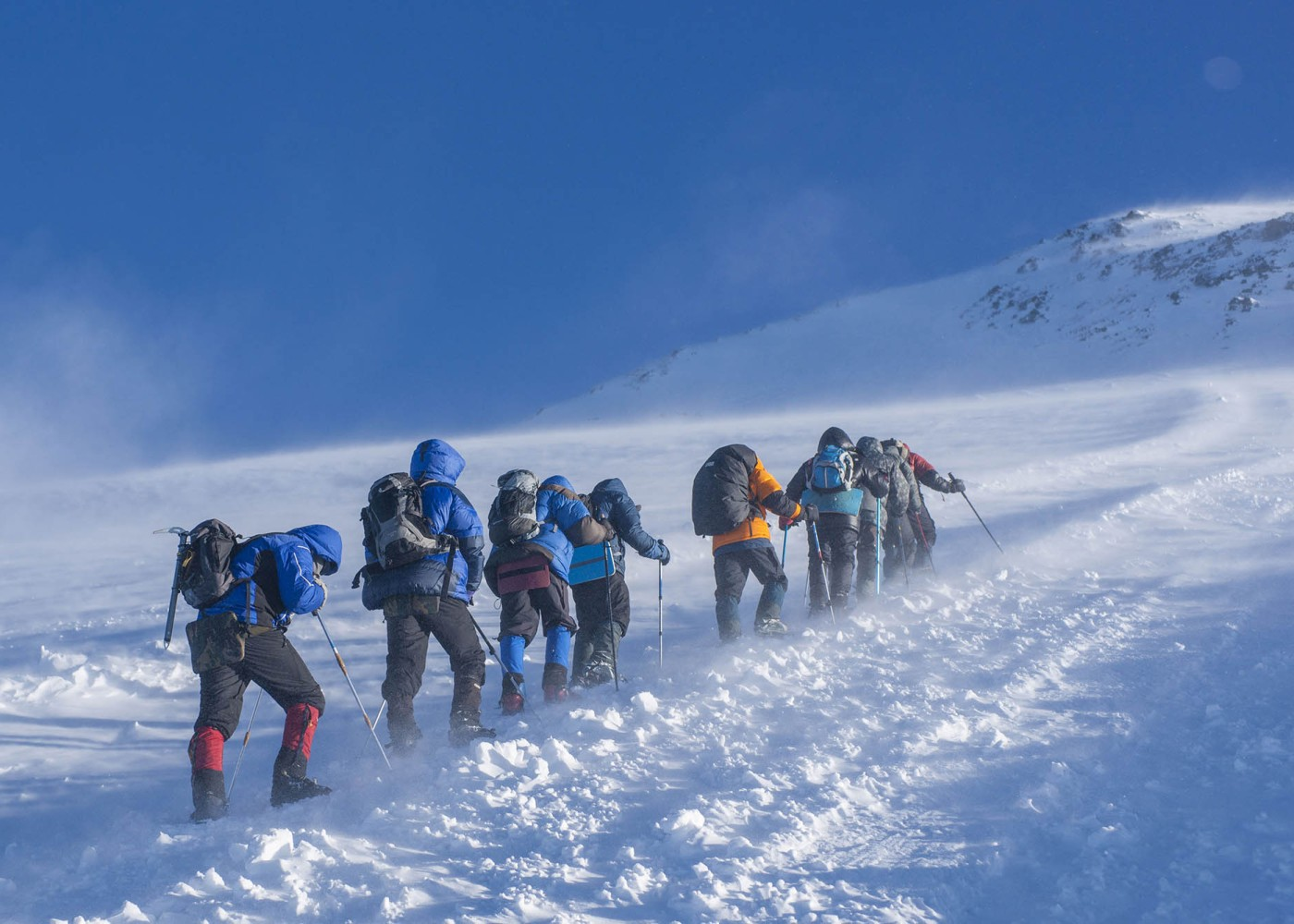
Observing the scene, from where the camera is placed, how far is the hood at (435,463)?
5.59m

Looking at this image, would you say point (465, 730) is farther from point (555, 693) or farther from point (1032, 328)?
point (1032, 328)

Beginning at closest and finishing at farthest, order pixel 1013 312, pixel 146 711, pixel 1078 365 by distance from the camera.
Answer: pixel 146 711 < pixel 1078 365 < pixel 1013 312

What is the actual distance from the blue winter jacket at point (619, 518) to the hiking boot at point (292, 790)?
268 cm

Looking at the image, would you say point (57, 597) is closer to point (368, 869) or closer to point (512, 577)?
point (512, 577)

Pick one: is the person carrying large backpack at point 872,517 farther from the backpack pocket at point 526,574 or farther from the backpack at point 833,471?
the backpack pocket at point 526,574

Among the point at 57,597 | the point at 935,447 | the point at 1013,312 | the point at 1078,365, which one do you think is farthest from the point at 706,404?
the point at 57,597

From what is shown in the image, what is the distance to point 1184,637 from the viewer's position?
571cm

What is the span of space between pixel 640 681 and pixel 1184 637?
3.61 metres

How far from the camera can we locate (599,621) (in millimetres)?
6488

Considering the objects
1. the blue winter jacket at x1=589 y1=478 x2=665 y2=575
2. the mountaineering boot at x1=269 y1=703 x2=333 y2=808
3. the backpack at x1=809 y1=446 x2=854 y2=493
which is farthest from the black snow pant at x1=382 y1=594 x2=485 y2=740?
the backpack at x1=809 y1=446 x2=854 y2=493

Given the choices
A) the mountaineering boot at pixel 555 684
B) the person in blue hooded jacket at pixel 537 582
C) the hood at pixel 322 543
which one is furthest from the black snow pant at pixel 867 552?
the hood at pixel 322 543

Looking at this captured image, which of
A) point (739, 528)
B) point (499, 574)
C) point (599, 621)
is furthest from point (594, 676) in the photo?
point (739, 528)

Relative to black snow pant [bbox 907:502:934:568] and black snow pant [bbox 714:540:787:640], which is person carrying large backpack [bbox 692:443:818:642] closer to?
black snow pant [bbox 714:540:787:640]

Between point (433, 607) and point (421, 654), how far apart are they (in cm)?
32
